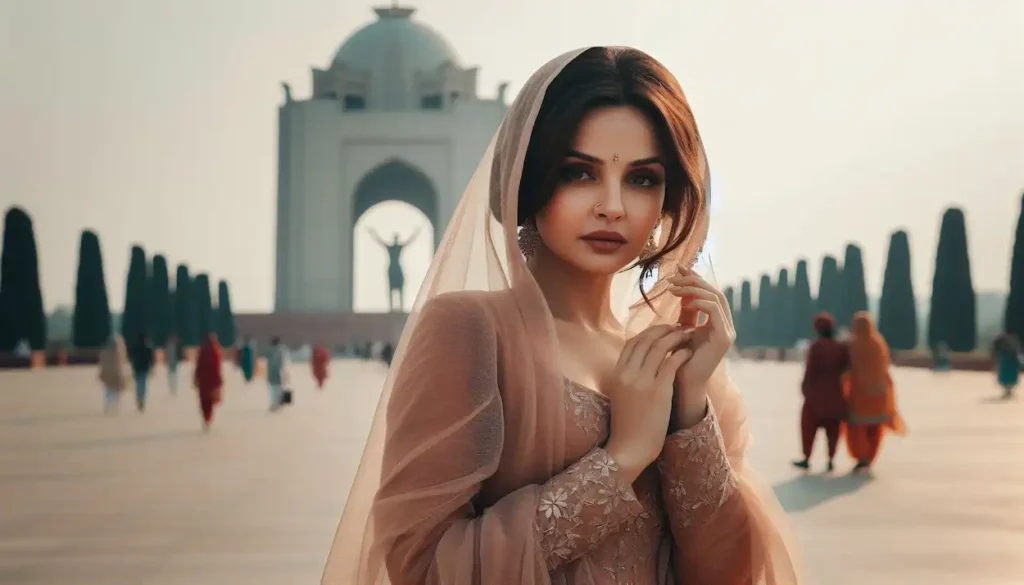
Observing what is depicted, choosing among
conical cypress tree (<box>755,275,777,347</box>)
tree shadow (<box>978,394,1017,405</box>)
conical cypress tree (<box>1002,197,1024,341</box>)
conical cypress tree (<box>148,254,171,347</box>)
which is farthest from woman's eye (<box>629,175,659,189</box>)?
conical cypress tree (<box>755,275,777,347</box>)

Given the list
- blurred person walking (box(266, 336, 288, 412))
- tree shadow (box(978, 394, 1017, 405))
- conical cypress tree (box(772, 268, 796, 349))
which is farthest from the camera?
conical cypress tree (box(772, 268, 796, 349))

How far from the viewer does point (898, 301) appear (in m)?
25.0

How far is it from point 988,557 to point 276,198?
103 feet

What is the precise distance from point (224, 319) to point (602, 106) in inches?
1316

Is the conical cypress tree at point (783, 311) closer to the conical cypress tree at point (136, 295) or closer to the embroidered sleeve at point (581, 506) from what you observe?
the conical cypress tree at point (136, 295)

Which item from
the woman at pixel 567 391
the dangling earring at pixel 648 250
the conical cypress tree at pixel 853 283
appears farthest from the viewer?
the conical cypress tree at pixel 853 283

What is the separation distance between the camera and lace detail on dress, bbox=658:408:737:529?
127 centimetres

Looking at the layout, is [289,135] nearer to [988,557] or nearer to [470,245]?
[988,557]

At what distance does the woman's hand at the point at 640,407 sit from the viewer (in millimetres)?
1206

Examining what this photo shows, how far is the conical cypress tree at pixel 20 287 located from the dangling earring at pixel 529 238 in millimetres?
22060

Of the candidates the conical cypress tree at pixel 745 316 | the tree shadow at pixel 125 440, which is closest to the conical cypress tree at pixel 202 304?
the conical cypress tree at pixel 745 316

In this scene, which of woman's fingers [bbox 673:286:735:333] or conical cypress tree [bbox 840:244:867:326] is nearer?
woman's fingers [bbox 673:286:735:333]

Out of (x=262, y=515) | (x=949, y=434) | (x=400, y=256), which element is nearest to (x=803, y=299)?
(x=400, y=256)

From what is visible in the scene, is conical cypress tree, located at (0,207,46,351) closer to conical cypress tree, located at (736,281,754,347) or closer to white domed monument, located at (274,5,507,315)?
white domed monument, located at (274,5,507,315)
